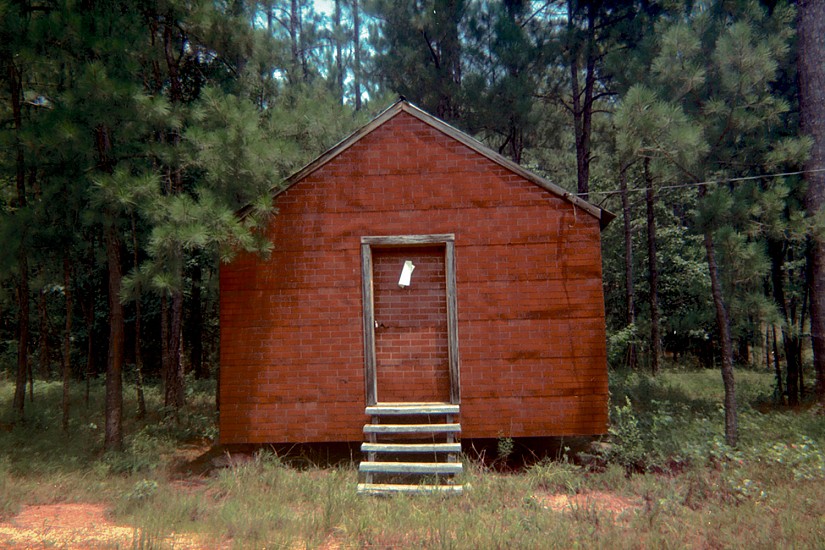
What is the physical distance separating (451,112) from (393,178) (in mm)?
8811

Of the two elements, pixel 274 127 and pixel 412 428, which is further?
pixel 274 127

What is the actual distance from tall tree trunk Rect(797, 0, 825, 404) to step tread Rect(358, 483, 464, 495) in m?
6.56

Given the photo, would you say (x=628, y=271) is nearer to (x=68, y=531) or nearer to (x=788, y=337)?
(x=788, y=337)

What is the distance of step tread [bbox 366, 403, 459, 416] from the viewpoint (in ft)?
23.1

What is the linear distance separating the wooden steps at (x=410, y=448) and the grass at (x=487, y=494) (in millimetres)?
231

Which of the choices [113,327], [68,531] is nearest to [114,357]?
[113,327]

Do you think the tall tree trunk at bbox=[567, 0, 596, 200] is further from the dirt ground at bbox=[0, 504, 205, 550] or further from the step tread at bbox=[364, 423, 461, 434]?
the dirt ground at bbox=[0, 504, 205, 550]

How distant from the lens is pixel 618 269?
70.2 feet

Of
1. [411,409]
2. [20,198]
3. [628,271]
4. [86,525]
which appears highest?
[20,198]

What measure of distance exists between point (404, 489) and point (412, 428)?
82cm

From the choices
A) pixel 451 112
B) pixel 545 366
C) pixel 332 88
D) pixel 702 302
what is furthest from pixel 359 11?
pixel 545 366

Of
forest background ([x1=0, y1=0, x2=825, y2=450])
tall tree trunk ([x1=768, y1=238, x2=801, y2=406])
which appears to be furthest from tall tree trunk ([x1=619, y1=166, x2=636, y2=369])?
tall tree trunk ([x1=768, y1=238, x2=801, y2=406])

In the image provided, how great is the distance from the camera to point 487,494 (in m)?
6.18

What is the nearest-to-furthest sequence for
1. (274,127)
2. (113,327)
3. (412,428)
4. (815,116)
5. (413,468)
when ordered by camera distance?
(413,468) → (412,428) → (113,327) → (274,127) → (815,116)
